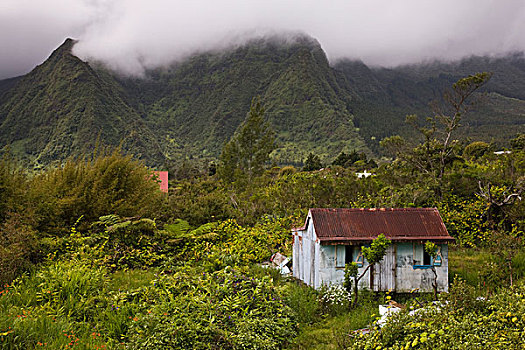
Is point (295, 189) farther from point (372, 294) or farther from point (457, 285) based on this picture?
point (457, 285)

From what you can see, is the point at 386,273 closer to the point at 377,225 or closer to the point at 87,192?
the point at 377,225

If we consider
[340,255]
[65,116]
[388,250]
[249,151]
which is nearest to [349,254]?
[340,255]

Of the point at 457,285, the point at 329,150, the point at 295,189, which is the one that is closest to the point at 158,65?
the point at 329,150

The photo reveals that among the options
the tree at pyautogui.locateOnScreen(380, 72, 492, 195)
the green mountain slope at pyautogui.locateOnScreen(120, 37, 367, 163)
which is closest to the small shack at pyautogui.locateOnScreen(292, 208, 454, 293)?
the tree at pyautogui.locateOnScreen(380, 72, 492, 195)

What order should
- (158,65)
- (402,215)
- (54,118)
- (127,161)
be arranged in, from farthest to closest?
(158,65), (54,118), (127,161), (402,215)

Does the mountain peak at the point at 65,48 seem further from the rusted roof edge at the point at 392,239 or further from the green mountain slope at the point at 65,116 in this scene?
the rusted roof edge at the point at 392,239

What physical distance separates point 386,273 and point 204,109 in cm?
13875

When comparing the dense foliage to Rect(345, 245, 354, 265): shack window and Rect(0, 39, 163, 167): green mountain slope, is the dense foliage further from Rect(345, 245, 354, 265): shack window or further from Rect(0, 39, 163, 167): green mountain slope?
Rect(0, 39, 163, 167): green mountain slope

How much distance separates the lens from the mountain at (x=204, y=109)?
307 feet

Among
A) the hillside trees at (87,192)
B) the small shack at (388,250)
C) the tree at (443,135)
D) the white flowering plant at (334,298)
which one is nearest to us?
the white flowering plant at (334,298)

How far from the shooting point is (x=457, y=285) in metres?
6.99

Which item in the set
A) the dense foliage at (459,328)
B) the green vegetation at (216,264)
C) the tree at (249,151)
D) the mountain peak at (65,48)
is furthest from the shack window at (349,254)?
the mountain peak at (65,48)

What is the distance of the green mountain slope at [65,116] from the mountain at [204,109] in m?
0.36

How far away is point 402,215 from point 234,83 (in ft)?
481
